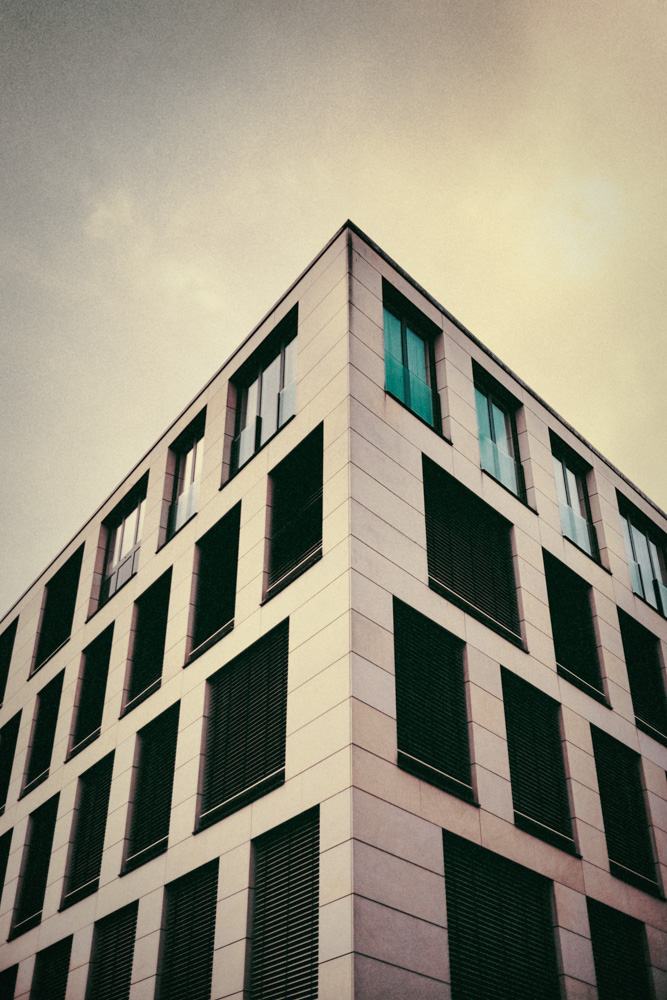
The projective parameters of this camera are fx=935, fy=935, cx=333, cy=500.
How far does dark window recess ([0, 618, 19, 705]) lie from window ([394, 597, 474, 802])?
70.7 ft

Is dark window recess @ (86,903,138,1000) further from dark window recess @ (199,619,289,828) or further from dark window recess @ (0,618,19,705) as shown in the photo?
dark window recess @ (0,618,19,705)

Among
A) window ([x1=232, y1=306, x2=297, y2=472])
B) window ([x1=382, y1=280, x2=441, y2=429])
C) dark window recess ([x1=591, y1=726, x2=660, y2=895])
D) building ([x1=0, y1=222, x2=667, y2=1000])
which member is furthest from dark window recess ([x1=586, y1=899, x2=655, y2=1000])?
window ([x1=232, y1=306, x2=297, y2=472])

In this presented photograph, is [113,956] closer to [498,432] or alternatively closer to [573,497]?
[498,432]

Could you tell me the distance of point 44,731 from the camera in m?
30.8

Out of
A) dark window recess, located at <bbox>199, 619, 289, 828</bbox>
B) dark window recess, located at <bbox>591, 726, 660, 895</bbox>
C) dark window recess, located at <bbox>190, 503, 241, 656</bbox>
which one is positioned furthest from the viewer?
dark window recess, located at <bbox>190, 503, 241, 656</bbox>

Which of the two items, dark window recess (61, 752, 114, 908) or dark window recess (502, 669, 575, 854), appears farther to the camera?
dark window recess (61, 752, 114, 908)

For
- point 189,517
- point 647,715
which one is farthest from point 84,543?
point 647,715

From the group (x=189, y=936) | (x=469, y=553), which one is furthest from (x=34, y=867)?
(x=469, y=553)

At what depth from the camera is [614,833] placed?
22.2 meters

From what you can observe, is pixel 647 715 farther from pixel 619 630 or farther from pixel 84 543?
pixel 84 543

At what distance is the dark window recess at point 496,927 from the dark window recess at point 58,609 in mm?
19017

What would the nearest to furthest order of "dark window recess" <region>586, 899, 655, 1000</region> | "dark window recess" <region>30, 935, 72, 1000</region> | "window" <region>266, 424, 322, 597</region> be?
"dark window recess" <region>586, 899, 655, 1000</region>, "window" <region>266, 424, 322, 597</region>, "dark window recess" <region>30, 935, 72, 1000</region>

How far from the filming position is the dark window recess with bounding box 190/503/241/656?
23750 mm

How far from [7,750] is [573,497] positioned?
21132 mm
